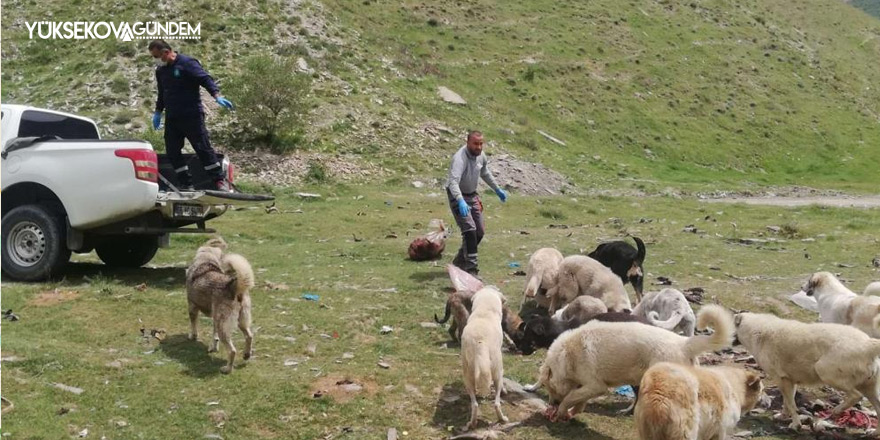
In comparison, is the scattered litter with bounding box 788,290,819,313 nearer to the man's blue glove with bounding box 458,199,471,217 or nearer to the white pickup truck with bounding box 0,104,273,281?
the man's blue glove with bounding box 458,199,471,217

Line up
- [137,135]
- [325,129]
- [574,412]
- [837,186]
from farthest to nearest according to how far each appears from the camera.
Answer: [837,186] → [325,129] → [137,135] → [574,412]

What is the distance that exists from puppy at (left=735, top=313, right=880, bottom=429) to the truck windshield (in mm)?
10407

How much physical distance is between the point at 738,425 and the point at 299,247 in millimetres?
9987

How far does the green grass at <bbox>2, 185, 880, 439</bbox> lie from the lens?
6.08 m

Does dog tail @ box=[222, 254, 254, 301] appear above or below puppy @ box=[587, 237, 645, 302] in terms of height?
above

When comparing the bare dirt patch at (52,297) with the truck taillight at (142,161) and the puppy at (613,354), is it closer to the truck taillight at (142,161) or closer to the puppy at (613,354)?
the truck taillight at (142,161)

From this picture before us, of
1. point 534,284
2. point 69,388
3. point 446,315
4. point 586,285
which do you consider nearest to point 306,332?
point 446,315

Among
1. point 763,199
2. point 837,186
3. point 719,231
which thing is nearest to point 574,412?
point 719,231

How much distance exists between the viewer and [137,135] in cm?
2345

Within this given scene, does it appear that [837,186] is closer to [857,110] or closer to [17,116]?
[857,110]

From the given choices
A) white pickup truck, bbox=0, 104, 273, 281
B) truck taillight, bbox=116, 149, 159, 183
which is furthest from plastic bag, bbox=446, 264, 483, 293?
truck taillight, bbox=116, 149, 159, 183

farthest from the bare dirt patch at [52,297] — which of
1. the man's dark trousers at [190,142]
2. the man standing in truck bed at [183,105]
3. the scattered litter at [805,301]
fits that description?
the scattered litter at [805,301]

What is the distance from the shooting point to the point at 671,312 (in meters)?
7.97

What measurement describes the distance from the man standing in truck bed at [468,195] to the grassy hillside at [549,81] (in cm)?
1345
